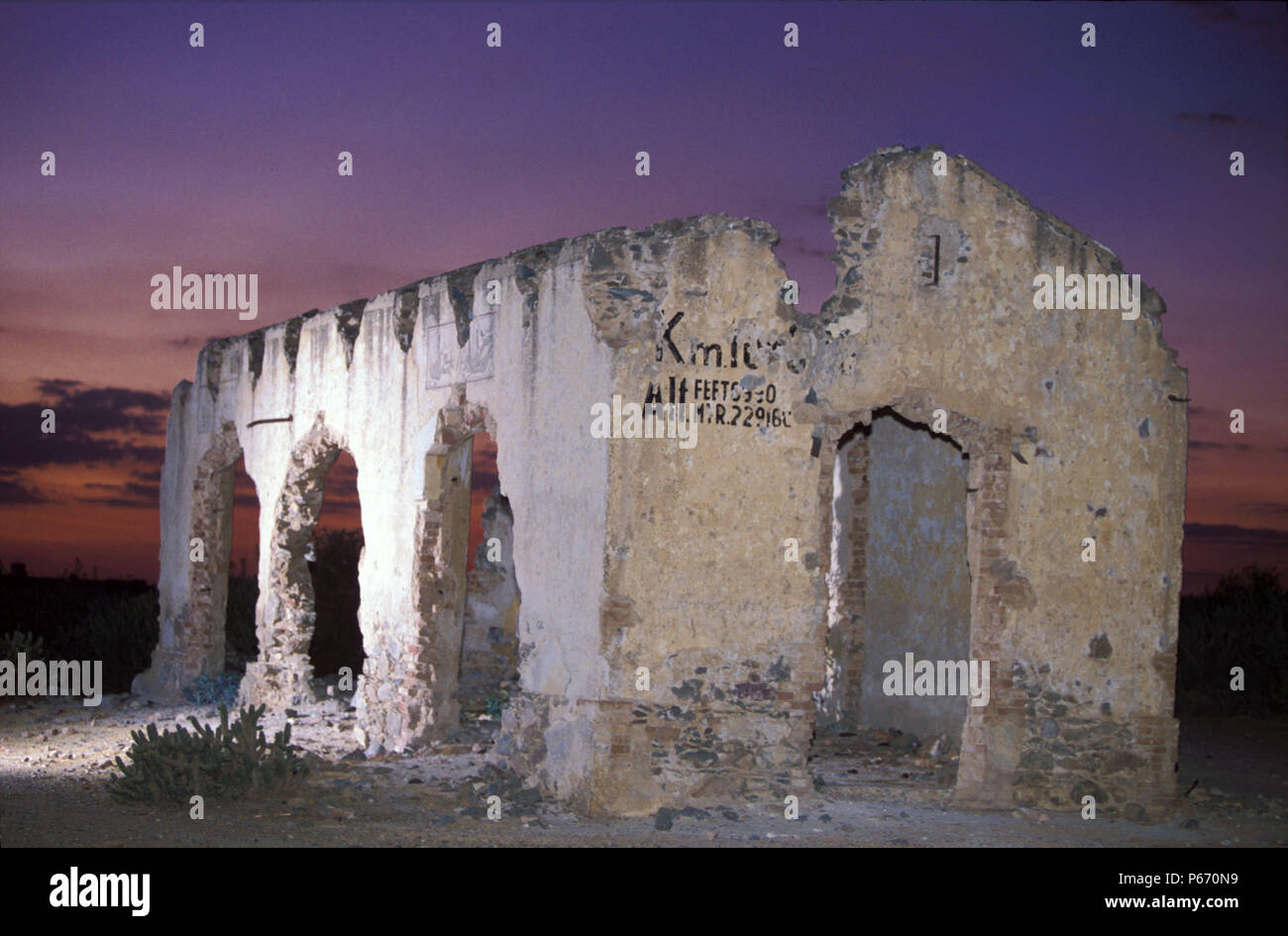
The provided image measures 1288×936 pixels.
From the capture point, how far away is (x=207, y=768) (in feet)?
30.7

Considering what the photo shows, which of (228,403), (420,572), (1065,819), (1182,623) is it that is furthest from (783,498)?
(1182,623)

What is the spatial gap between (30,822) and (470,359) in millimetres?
4730

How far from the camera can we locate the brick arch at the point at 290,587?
14203 millimetres

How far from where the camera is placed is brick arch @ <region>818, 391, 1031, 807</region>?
9750 mm

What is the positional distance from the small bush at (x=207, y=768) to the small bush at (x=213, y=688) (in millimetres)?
5427

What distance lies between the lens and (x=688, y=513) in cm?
944

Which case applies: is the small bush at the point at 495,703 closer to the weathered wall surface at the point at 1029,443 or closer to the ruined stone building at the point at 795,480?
the ruined stone building at the point at 795,480

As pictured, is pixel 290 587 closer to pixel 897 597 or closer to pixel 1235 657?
pixel 897 597

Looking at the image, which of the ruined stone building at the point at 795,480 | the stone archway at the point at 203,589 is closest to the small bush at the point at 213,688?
the stone archway at the point at 203,589

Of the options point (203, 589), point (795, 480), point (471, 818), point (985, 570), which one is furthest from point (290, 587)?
point (985, 570)

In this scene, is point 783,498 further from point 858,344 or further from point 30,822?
point 30,822

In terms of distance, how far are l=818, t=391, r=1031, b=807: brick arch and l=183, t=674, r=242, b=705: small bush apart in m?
8.13

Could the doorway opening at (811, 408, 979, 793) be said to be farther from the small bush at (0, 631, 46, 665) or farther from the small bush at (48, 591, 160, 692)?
the small bush at (48, 591, 160, 692)

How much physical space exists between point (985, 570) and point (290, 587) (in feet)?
24.7
